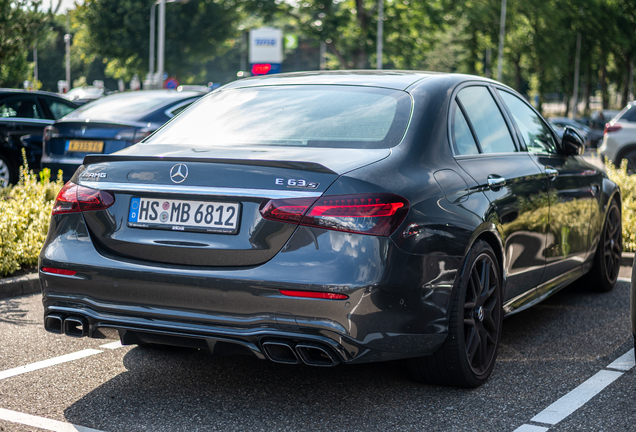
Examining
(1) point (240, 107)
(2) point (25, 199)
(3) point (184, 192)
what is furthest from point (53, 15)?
(3) point (184, 192)

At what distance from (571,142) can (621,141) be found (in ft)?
41.7

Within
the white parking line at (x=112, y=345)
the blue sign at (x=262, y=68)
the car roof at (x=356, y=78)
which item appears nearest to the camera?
the car roof at (x=356, y=78)

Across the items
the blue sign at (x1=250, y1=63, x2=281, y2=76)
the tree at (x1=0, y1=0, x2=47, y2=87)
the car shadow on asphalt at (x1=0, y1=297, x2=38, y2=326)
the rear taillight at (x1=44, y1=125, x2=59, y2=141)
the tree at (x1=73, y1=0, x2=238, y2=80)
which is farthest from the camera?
the tree at (x1=73, y1=0, x2=238, y2=80)

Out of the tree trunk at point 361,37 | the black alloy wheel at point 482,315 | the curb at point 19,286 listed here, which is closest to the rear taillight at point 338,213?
the black alloy wheel at point 482,315

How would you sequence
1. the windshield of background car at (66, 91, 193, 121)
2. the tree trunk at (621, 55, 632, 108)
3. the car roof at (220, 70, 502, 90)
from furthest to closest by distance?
the tree trunk at (621, 55, 632, 108) → the windshield of background car at (66, 91, 193, 121) → the car roof at (220, 70, 502, 90)

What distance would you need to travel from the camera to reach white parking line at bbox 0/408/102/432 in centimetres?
326

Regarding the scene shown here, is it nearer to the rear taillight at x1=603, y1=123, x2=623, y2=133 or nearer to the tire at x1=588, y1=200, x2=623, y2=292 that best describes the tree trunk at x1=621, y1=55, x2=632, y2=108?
the rear taillight at x1=603, y1=123, x2=623, y2=133

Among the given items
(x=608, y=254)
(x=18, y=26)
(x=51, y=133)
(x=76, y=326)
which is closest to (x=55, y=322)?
(x=76, y=326)

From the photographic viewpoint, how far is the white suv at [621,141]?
16.9 m

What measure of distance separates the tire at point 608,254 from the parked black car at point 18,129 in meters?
7.62

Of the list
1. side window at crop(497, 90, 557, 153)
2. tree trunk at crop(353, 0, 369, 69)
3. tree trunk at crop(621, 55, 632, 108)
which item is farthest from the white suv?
tree trunk at crop(621, 55, 632, 108)

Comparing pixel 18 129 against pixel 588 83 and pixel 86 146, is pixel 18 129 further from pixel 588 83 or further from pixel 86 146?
pixel 588 83

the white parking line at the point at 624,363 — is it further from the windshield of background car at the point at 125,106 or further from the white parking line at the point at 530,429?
the windshield of background car at the point at 125,106

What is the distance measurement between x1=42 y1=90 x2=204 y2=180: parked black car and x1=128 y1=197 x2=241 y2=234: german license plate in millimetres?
5304
